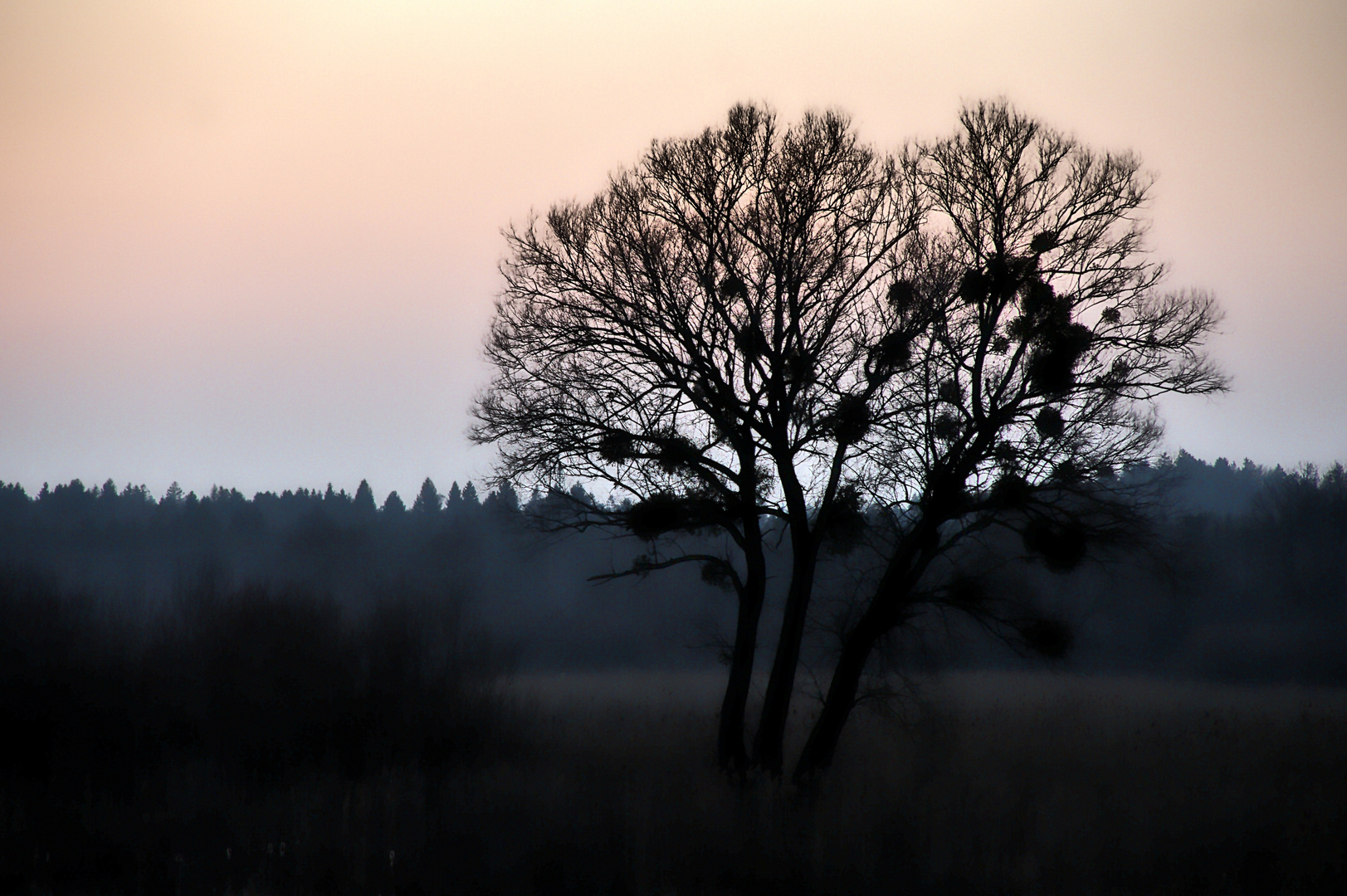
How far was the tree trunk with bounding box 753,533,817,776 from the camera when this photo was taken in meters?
10.2

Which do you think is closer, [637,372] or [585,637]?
[637,372]

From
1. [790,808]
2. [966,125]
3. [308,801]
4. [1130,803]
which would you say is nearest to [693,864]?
[790,808]

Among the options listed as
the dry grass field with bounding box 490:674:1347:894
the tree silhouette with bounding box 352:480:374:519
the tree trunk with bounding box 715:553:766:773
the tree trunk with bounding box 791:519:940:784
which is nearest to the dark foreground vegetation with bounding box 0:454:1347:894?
the dry grass field with bounding box 490:674:1347:894

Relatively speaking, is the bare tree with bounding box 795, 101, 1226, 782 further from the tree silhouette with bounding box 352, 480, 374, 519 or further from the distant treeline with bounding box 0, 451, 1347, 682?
the tree silhouette with bounding box 352, 480, 374, 519

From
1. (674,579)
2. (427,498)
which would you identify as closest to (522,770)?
(674,579)

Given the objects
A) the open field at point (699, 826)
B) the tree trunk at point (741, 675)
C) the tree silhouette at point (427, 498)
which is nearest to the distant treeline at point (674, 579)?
the open field at point (699, 826)

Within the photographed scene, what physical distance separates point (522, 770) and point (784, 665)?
435 cm

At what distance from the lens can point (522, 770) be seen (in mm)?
12297

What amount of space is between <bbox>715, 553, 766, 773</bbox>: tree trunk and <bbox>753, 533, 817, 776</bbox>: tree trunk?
23cm

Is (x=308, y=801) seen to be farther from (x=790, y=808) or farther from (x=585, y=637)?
(x=585, y=637)

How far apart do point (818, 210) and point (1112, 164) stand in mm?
3123

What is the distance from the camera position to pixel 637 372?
10.3m

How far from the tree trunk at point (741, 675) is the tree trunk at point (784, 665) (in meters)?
0.23

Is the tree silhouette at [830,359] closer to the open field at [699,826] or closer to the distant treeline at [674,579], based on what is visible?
the open field at [699,826]
